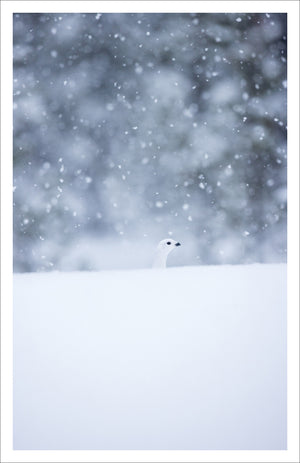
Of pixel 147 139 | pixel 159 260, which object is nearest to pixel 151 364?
pixel 159 260

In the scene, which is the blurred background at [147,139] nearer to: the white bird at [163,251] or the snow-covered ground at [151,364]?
the white bird at [163,251]

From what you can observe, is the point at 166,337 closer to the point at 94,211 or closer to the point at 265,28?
the point at 94,211

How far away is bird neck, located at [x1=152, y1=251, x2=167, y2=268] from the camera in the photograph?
4.25 feet

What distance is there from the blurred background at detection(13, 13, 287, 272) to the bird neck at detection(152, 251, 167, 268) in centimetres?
4

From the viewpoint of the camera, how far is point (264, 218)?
4.36ft

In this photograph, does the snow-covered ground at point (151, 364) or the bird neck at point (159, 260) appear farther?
the bird neck at point (159, 260)

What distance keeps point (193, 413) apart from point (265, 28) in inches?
42.6

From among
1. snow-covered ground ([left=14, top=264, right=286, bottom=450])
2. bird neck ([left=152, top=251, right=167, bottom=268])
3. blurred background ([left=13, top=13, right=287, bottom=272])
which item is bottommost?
snow-covered ground ([left=14, top=264, right=286, bottom=450])

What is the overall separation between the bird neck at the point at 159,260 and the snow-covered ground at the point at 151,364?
7 cm

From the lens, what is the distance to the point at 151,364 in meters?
1.11

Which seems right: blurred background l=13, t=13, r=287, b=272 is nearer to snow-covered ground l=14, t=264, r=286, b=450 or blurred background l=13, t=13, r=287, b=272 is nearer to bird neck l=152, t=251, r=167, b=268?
bird neck l=152, t=251, r=167, b=268

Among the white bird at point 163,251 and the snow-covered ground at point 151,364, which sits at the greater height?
the white bird at point 163,251

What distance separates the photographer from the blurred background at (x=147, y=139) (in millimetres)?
1294

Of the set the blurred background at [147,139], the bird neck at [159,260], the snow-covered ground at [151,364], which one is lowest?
the snow-covered ground at [151,364]
